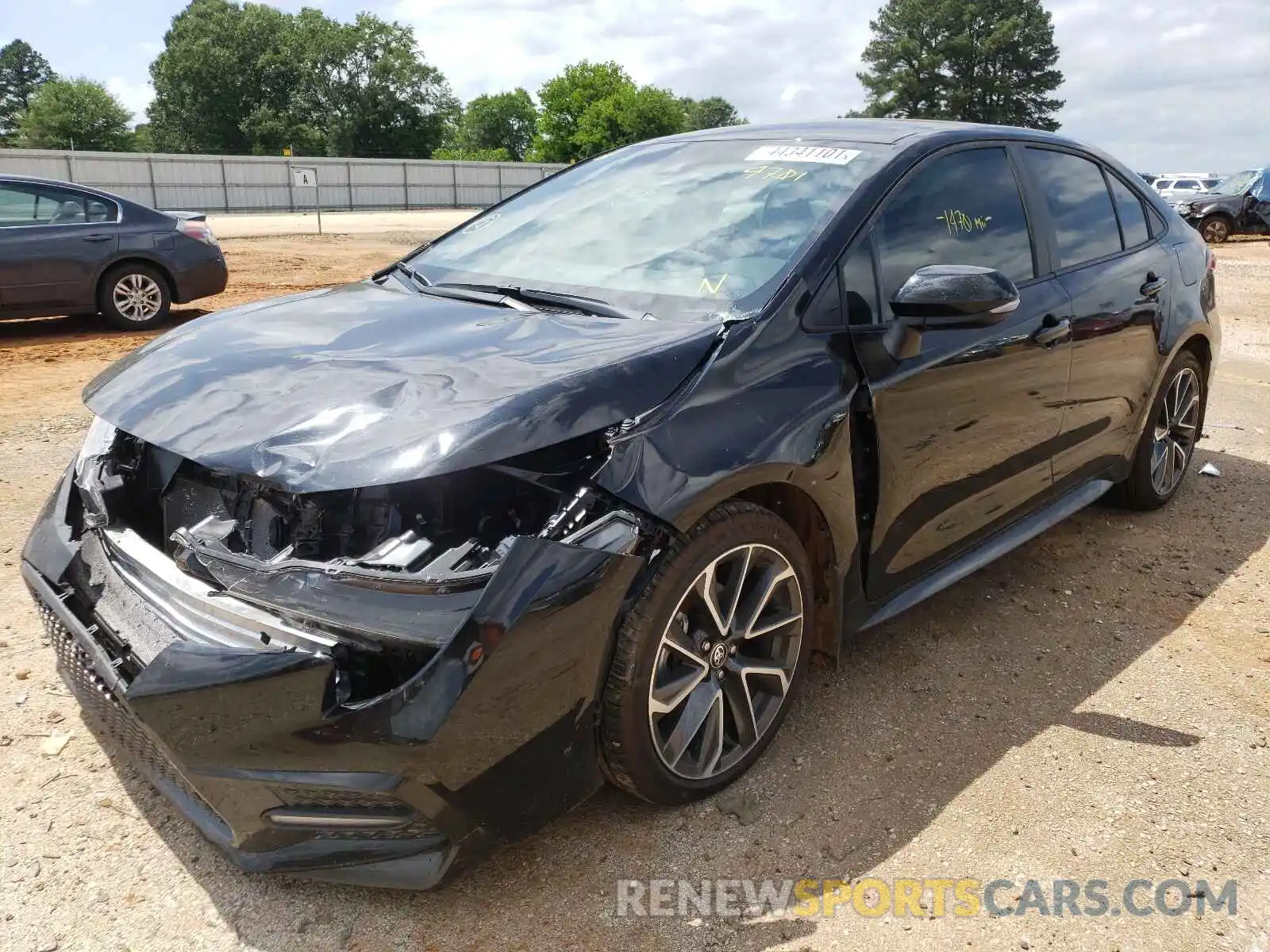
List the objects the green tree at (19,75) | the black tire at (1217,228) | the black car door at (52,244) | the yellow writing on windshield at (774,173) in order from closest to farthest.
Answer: the yellow writing on windshield at (774,173) → the black car door at (52,244) → the black tire at (1217,228) → the green tree at (19,75)

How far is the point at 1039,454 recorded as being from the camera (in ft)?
12.1

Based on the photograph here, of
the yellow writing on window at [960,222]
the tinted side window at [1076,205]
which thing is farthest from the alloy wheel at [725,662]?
the tinted side window at [1076,205]

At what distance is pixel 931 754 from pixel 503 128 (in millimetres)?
97753

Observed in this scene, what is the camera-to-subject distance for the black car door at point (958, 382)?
9.72ft

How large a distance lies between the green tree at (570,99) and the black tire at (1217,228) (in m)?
59.3

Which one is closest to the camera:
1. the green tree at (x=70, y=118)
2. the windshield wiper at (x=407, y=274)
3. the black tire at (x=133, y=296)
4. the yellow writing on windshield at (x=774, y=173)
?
the yellow writing on windshield at (x=774, y=173)

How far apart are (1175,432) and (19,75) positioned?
124647mm

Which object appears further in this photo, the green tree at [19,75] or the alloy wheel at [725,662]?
the green tree at [19,75]

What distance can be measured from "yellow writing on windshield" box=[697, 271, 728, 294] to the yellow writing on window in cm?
86

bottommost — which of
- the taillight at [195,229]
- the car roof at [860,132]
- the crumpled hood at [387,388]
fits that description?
the crumpled hood at [387,388]

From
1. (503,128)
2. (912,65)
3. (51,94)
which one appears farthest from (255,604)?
(503,128)

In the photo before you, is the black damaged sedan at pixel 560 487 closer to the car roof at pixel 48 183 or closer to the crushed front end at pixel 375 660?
the crushed front end at pixel 375 660

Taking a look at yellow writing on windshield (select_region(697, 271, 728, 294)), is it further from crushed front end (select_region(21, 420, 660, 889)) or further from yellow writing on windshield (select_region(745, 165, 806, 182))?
crushed front end (select_region(21, 420, 660, 889))

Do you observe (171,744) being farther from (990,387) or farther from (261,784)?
(990,387)
